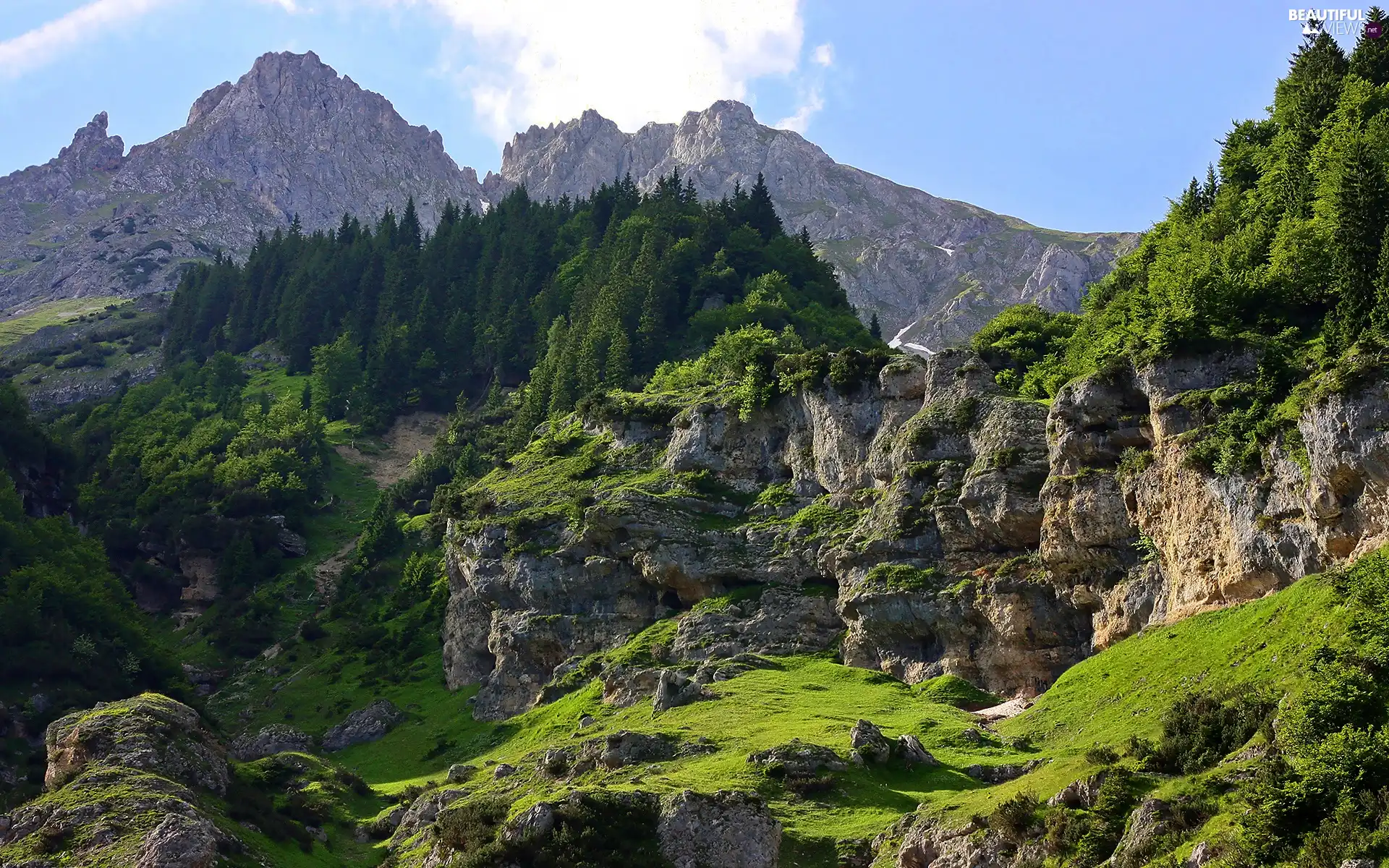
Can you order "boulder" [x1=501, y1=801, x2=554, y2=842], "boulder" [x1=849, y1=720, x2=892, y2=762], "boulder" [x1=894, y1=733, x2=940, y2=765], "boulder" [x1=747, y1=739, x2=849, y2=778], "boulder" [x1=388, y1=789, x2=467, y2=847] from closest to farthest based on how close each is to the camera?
"boulder" [x1=501, y1=801, x2=554, y2=842], "boulder" [x1=747, y1=739, x2=849, y2=778], "boulder" [x1=894, y1=733, x2=940, y2=765], "boulder" [x1=849, y1=720, x2=892, y2=762], "boulder" [x1=388, y1=789, x2=467, y2=847]

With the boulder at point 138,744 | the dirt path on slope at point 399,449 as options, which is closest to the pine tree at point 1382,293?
the boulder at point 138,744

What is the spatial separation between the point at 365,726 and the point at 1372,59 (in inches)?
3166

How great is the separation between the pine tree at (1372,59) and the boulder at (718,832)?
60986 millimetres

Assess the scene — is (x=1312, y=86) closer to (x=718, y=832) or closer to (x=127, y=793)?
(x=718, y=832)

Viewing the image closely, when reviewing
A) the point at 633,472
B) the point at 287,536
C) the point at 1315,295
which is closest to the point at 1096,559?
the point at 1315,295

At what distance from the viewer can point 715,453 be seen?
9375 cm

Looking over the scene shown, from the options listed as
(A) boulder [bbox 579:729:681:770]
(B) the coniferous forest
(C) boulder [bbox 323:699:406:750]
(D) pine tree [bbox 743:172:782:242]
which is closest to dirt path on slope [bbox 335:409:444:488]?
(B) the coniferous forest

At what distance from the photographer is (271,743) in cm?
8544

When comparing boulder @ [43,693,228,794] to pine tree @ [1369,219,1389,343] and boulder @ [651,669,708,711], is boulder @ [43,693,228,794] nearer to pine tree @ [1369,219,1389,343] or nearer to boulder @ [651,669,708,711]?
boulder @ [651,669,708,711]

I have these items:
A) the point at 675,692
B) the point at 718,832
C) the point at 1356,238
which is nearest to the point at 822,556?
the point at 675,692

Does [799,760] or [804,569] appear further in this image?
[804,569]

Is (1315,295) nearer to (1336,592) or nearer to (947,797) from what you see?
(1336,592)

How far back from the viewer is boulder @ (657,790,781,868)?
45344 millimetres

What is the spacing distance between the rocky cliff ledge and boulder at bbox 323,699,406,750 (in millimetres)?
6195
